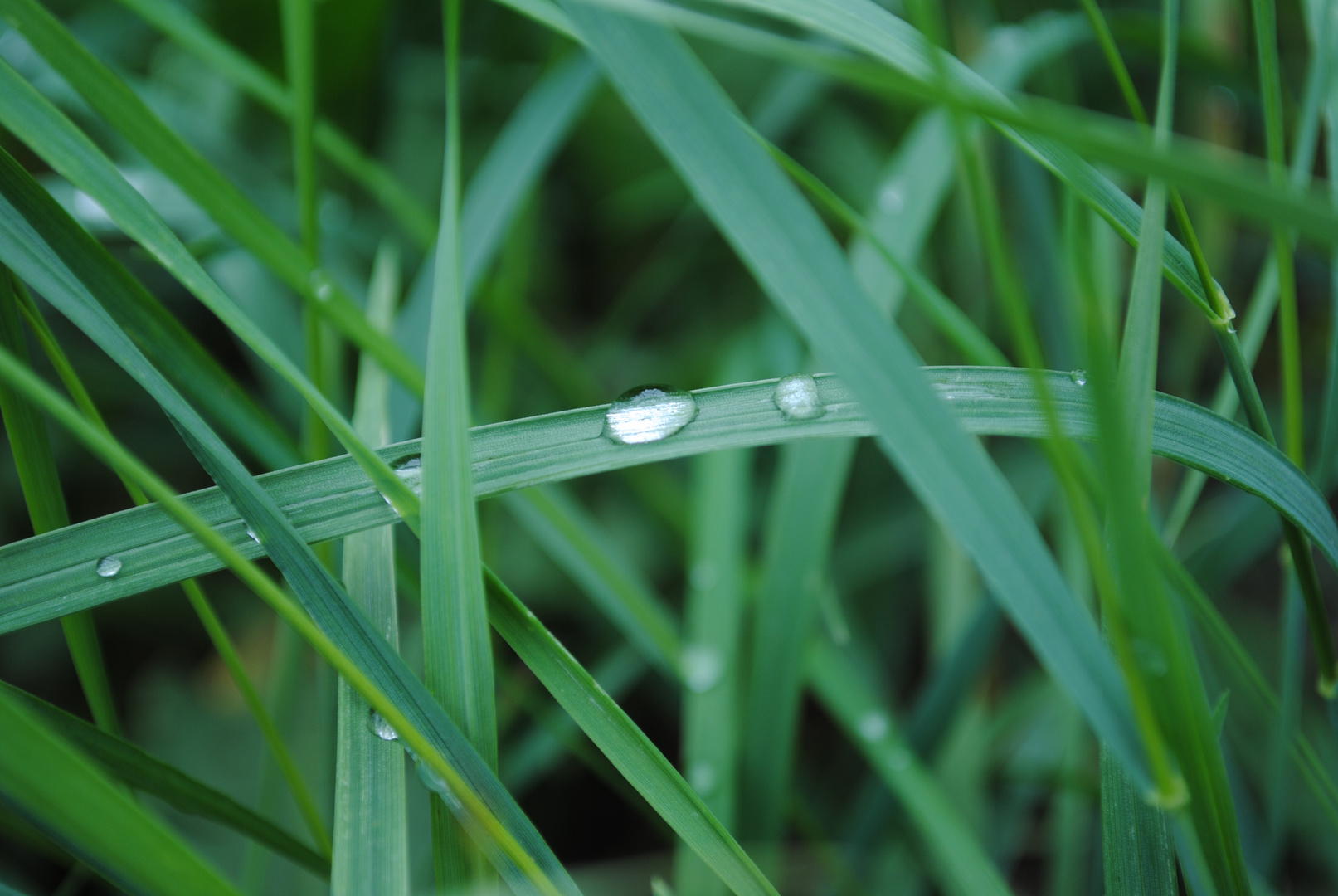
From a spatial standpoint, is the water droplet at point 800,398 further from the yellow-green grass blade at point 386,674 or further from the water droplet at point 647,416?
the yellow-green grass blade at point 386,674

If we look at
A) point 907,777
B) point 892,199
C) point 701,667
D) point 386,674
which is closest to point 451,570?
point 386,674

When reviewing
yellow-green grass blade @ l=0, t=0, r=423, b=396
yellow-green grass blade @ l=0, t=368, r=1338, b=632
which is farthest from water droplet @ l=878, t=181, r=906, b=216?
yellow-green grass blade @ l=0, t=0, r=423, b=396

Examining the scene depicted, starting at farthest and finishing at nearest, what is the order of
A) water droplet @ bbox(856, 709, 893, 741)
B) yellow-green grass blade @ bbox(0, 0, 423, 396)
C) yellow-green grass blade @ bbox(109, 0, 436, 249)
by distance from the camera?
water droplet @ bbox(856, 709, 893, 741), yellow-green grass blade @ bbox(109, 0, 436, 249), yellow-green grass blade @ bbox(0, 0, 423, 396)

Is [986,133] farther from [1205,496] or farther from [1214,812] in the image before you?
[1214,812]

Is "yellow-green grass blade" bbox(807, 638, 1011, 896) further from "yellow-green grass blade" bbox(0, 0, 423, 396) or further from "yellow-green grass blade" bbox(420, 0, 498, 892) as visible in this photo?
"yellow-green grass blade" bbox(0, 0, 423, 396)

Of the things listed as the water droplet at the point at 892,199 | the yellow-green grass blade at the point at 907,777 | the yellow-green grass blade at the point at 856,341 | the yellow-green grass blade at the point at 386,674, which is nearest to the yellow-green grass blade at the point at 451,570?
the yellow-green grass blade at the point at 386,674

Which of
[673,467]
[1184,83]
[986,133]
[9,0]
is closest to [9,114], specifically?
[9,0]

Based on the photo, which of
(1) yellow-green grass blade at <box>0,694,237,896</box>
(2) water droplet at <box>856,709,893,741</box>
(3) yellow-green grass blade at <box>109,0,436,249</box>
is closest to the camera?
(1) yellow-green grass blade at <box>0,694,237,896</box>
